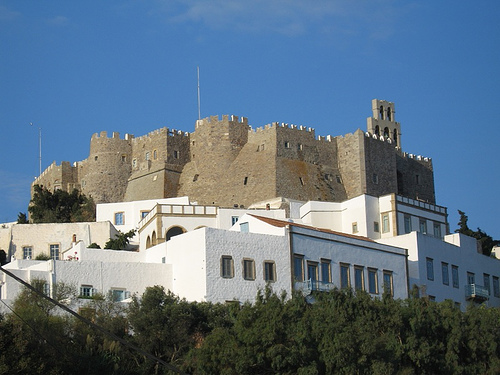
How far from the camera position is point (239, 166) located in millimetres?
72500

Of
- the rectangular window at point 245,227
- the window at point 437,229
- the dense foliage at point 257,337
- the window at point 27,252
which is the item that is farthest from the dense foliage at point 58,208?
the dense foliage at point 257,337

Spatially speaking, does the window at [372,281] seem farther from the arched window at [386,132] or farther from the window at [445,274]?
the arched window at [386,132]

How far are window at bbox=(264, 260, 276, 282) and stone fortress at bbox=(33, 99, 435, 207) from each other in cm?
2515

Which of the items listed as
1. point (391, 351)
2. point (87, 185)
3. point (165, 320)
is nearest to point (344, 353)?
point (391, 351)

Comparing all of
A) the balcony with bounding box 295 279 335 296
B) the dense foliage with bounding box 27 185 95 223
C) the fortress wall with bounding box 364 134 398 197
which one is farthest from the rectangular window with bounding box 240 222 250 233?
the fortress wall with bounding box 364 134 398 197

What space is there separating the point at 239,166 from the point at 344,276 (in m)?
26.9

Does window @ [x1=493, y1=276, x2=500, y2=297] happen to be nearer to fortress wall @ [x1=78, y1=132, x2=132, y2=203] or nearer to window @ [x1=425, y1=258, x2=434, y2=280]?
window @ [x1=425, y1=258, x2=434, y2=280]

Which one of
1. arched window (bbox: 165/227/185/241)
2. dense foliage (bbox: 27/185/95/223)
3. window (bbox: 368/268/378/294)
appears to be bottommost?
window (bbox: 368/268/378/294)

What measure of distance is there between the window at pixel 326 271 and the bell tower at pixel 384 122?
129 feet

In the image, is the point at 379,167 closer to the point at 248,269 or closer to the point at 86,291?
the point at 248,269

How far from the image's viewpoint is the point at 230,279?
144 feet

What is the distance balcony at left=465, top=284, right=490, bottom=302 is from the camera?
53781mm

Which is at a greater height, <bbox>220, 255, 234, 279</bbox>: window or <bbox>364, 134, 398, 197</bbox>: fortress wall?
<bbox>364, 134, 398, 197</bbox>: fortress wall

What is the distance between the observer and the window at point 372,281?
4744cm
